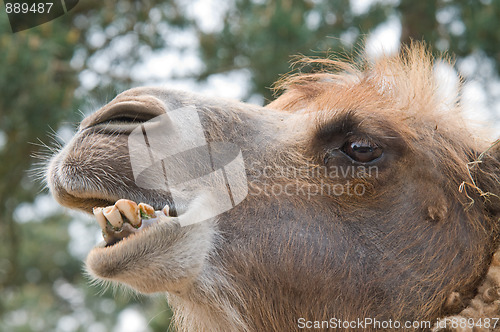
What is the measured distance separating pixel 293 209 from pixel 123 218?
92 cm

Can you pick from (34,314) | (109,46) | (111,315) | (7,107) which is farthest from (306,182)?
(111,315)

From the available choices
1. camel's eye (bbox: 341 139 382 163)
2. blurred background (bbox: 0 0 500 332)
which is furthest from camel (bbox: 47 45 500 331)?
blurred background (bbox: 0 0 500 332)

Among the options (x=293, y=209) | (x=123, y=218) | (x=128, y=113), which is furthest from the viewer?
(x=293, y=209)

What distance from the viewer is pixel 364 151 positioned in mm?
3229

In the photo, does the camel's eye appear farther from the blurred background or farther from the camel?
the blurred background

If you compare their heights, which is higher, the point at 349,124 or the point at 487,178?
the point at 349,124

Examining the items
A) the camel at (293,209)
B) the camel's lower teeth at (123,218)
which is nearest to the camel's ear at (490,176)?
the camel at (293,209)

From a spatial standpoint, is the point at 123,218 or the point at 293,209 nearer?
the point at 123,218

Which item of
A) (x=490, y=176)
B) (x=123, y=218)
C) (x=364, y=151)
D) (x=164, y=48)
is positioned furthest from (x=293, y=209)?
(x=164, y=48)

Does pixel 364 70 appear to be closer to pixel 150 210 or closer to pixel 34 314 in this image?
Answer: pixel 150 210

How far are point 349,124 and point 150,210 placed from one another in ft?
4.03

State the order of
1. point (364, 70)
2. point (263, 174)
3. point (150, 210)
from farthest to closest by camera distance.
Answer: point (364, 70) → point (263, 174) → point (150, 210)

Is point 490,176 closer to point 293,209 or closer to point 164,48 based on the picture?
point 293,209

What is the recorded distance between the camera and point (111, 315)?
43.8ft
